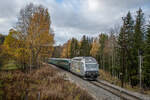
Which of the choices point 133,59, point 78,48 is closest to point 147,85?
point 133,59

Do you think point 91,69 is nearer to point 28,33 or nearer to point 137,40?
point 28,33

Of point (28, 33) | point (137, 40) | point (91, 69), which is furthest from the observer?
point (137, 40)

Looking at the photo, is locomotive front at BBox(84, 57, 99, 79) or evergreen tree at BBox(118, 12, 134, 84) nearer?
locomotive front at BBox(84, 57, 99, 79)

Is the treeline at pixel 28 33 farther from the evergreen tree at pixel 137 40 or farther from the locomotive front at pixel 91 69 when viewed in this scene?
the evergreen tree at pixel 137 40

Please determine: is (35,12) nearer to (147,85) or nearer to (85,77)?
(85,77)

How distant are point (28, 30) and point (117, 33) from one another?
1873 centimetres

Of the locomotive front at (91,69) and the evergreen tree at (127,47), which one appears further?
the evergreen tree at (127,47)

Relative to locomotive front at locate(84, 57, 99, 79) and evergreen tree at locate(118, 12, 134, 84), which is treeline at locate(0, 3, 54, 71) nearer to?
locomotive front at locate(84, 57, 99, 79)

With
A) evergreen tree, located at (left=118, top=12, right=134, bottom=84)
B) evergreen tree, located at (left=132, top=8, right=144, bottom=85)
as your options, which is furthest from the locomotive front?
evergreen tree, located at (left=132, top=8, right=144, bottom=85)

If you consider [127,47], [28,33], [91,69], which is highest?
[28,33]

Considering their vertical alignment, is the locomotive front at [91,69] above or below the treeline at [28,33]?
below

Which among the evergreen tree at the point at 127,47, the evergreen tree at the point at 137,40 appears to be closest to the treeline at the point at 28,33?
the evergreen tree at the point at 127,47

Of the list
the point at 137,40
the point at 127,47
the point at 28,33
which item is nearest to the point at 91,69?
the point at 28,33

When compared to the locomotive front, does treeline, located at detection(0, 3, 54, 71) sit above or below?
above
